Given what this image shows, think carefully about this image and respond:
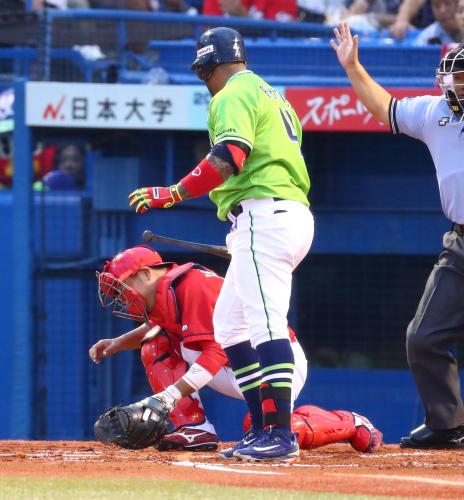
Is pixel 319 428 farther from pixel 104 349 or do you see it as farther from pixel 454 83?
pixel 454 83

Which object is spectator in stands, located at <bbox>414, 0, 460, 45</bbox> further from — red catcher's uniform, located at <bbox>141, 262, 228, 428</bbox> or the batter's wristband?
the batter's wristband

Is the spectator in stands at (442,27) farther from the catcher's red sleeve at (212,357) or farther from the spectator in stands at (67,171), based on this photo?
the catcher's red sleeve at (212,357)

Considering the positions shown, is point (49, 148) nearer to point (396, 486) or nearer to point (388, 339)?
point (388, 339)

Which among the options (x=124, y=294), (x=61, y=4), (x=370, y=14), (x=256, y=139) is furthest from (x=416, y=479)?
(x=61, y=4)

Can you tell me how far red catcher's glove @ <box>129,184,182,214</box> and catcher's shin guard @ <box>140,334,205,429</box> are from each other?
0.95 m

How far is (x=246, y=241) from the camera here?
4.47 m

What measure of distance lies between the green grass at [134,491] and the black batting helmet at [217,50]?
1656 millimetres

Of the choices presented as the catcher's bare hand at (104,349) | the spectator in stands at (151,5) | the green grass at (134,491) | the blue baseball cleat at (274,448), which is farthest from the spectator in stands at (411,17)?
the green grass at (134,491)

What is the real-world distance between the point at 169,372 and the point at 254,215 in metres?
1.00

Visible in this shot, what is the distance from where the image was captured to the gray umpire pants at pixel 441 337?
4992 millimetres

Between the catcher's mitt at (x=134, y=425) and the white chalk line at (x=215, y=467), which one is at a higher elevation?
the catcher's mitt at (x=134, y=425)

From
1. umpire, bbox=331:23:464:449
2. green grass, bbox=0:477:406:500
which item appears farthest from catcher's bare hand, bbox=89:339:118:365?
green grass, bbox=0:477:406:500

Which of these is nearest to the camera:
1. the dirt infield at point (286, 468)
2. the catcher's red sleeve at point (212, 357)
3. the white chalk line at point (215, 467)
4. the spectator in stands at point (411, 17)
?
the dirt infield at point (286, 468)

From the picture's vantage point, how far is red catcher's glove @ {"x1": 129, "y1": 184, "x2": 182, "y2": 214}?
4430mm
